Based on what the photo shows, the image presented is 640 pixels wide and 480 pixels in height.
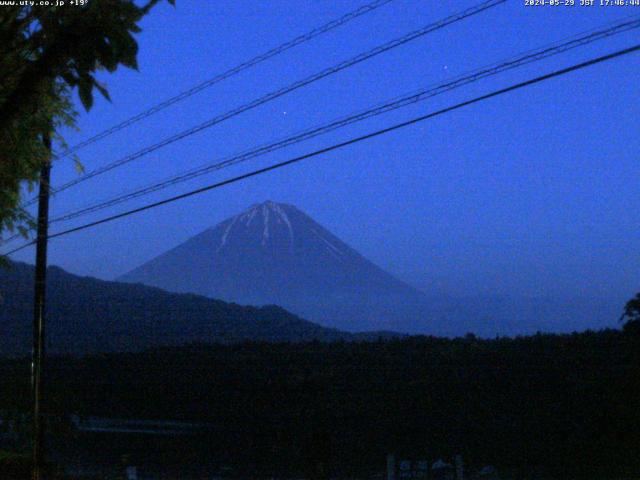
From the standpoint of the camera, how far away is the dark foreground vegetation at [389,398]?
24.5 metres

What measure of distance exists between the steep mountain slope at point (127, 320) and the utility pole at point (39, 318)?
1739 inches

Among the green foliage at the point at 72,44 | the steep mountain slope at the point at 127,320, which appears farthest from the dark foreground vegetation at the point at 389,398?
the steep mountain slope at the point at 127,320

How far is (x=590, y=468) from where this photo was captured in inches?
922

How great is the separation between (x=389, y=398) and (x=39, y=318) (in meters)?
17.3

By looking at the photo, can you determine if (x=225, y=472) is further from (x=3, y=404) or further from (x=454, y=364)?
(x=3, y=404)

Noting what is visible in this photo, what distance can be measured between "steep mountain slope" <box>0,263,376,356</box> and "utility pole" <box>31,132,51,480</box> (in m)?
44.2

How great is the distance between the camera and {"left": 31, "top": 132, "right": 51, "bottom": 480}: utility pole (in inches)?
676

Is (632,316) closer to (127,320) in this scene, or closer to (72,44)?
(72,44)

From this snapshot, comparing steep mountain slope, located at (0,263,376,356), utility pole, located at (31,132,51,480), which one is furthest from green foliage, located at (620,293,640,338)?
steep mountain slope, located at (0,263,376,356)

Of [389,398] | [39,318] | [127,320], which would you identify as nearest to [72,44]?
[39,318]

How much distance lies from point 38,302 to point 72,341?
51.4 metres

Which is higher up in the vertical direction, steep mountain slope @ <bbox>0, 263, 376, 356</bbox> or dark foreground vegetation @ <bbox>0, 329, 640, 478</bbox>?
steep mountain slope @ <bbox>0, 263, 376, 356</bbox>

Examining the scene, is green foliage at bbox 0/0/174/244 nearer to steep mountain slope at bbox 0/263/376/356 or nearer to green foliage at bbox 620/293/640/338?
green foliage at bbox 620/293/640/338

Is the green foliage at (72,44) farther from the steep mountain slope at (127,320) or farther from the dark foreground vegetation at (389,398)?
the steep mountain slope at (127,320)
